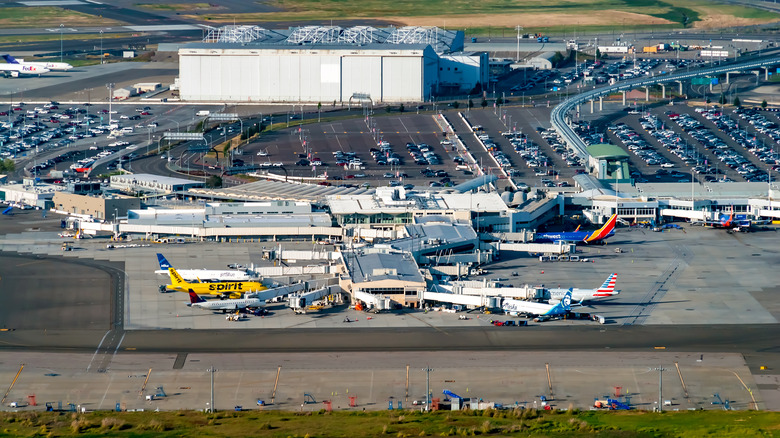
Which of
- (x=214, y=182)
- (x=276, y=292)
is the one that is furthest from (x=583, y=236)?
(x=214, y=182)

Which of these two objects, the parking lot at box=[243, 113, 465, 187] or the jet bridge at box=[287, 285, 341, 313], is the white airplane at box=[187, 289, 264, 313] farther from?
the parking lot at box=[243, 113, 465, 187]

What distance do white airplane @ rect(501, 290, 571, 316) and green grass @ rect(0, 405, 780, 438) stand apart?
21833 millimetres

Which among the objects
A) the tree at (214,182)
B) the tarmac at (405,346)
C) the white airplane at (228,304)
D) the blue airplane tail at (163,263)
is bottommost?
the tarmac at (405,346)

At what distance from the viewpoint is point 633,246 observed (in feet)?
426

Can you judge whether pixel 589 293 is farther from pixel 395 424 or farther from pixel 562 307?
pixel 395 424

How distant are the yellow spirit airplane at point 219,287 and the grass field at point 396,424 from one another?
91.2 feet

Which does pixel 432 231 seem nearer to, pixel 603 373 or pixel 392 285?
pixel 392 285

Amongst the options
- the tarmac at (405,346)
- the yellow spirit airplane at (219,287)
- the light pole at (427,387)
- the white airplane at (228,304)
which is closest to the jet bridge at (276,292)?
the white airplane at (228,304)

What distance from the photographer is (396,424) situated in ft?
255

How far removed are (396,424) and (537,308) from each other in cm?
2720

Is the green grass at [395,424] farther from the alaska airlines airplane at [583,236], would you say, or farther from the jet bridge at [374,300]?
the alaska airlines airplane at [583,236]

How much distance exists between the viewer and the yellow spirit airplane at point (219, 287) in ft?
352

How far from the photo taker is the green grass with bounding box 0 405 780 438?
7600 cm

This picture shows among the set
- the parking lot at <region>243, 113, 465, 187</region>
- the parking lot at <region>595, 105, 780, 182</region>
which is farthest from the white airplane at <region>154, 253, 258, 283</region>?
the parking lot at <region>595, 105, 780, 182</region>
